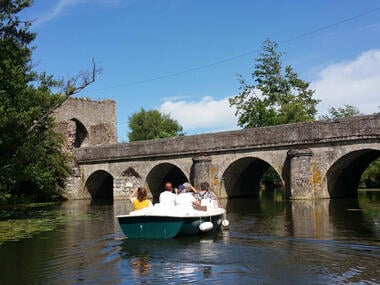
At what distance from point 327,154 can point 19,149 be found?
41.3ft

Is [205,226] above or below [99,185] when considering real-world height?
below

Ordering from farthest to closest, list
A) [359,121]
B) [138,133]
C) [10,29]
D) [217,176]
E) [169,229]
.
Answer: [138,133] < [217,176] < [359,121] < [10,29] < [169,229]

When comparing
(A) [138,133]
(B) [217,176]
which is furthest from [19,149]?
(A) [138,133]

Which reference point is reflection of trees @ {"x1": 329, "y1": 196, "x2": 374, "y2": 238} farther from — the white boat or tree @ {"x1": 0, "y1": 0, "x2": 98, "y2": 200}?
tree @ {"x1": 0, "y1": 0, "x2": 98, "y2": 200}

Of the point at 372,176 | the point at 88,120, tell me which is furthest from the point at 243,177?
Answer: the point at 372,176

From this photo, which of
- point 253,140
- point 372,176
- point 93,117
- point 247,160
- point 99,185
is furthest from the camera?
point 372,176

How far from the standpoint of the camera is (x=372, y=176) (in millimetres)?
43250

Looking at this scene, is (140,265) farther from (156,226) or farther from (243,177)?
(243,177)

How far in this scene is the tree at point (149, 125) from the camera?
60156 millimetres

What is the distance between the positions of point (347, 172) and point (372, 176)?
1872cm

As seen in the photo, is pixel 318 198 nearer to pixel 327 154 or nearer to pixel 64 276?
pixel 327 154

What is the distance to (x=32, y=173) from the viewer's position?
74.8ft

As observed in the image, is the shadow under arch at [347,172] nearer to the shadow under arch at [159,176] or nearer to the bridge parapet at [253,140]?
the bridge parapet at [253,140]

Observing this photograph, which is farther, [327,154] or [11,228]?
[327,154]
